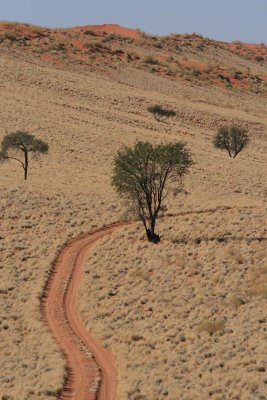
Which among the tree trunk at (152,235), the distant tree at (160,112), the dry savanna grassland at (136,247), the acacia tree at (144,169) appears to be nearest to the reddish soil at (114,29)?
the dry savanna grassland at (136,247)

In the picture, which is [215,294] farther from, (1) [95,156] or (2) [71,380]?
(1) [95,156]

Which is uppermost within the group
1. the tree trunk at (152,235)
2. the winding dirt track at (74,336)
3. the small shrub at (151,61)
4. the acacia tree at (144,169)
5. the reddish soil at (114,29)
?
the reddish soil at (114,29)

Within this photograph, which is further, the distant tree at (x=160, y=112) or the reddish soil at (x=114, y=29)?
the reddish soil at (x=114, y=29)

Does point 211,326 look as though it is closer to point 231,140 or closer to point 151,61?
point 231,140

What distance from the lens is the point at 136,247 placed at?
131 ft

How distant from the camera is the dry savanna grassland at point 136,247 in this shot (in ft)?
78.6

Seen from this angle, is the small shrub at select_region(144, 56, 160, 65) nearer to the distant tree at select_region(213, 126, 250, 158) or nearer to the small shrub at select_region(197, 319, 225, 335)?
the distant tree at select_region(213, 126, 250, 158)

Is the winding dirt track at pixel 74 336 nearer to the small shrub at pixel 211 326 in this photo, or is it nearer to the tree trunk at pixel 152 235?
the tree trunk at pixel 152 235

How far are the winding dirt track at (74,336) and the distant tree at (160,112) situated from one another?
4746cm

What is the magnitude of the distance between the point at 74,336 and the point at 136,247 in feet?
39.4

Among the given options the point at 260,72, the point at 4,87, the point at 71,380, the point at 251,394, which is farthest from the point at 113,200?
the point at 260,72

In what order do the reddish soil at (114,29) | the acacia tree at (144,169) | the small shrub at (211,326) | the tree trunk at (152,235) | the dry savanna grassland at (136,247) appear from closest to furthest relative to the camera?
1. the dry savanna grassland at (136,247)
2. the small shrub at (211,326)
3. the acacia tree at (144,169)
4. the tree trunk at (152,235)
5. the reddish soil at (114,29)

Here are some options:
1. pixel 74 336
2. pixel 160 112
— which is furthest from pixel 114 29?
pixel 74 336

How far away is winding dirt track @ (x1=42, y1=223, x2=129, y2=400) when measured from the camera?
77.4 feet
